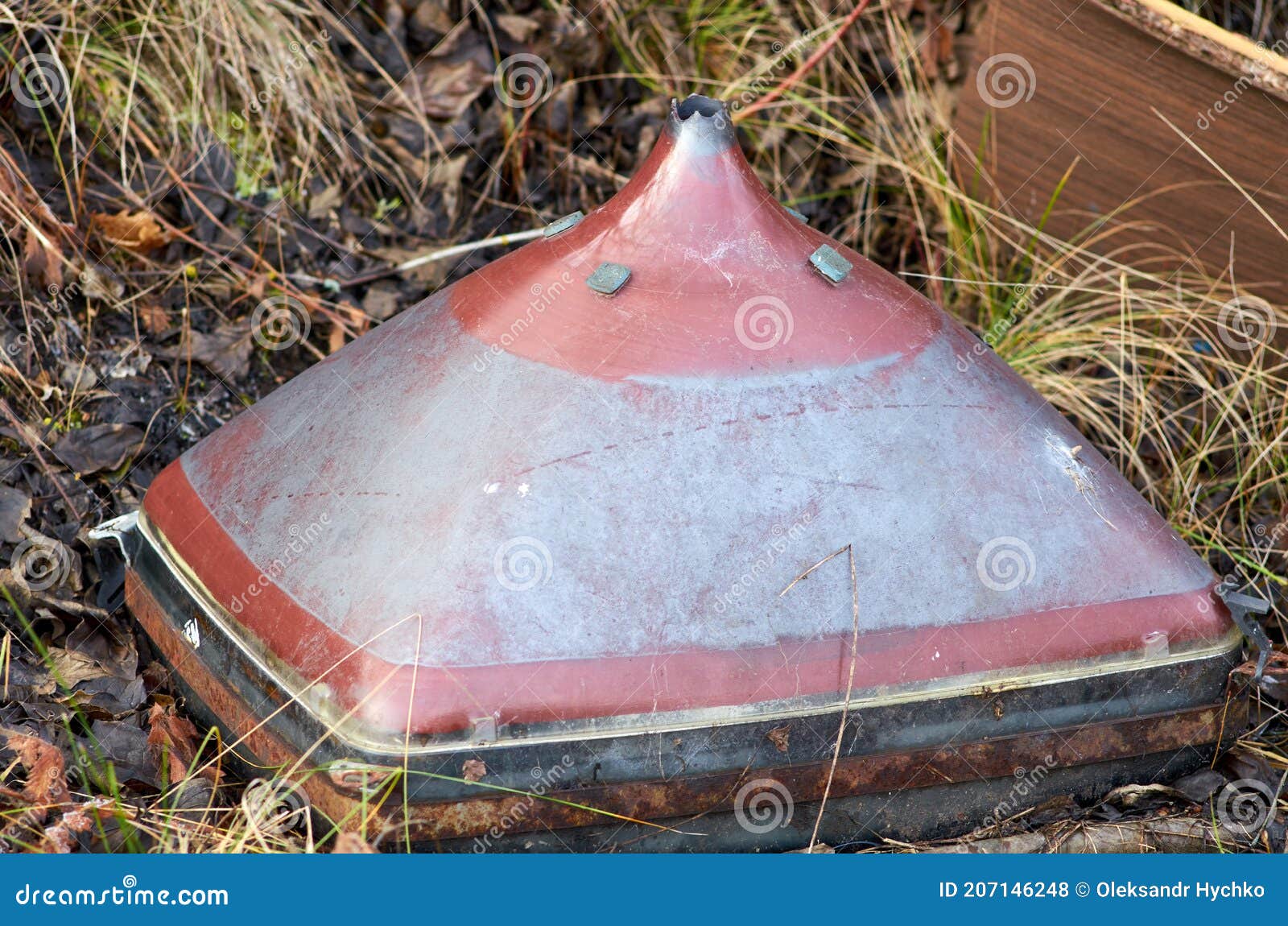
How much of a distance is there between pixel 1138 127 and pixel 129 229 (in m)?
2.20

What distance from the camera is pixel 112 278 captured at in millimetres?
2676

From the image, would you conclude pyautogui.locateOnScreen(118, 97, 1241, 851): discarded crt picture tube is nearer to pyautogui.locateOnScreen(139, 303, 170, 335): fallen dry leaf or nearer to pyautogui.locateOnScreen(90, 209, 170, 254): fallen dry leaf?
pyautogui.locateOnScreen(139, 303, 170, 335): fallen dry leaf

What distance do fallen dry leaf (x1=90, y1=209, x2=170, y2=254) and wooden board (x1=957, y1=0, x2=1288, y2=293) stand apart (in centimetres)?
189

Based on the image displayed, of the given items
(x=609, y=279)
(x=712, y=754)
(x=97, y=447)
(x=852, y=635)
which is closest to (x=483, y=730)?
(x=712, y=754)

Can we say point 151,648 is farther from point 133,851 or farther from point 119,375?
point 119,375

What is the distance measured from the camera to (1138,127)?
8.44 feet

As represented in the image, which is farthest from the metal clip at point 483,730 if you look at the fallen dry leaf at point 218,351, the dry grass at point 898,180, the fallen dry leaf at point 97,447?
the dry grass at point 898,180

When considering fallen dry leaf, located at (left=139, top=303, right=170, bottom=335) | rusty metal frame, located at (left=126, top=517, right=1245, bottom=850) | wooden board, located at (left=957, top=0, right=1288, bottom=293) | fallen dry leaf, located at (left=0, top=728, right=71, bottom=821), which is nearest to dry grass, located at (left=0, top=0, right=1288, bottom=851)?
wooden board, located at (left=957, top=0, right=1288, bottom=293)

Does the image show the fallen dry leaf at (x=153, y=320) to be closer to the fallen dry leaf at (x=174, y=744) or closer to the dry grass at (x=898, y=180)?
the dry grass at (x=898, y=180)

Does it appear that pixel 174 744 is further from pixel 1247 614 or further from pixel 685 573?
pixel 1247 614

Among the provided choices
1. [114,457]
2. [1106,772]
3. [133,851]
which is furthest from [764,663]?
[114,457]

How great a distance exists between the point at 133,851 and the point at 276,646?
14.0 inches

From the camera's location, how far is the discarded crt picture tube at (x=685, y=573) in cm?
157

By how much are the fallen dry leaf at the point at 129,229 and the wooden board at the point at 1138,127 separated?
1.89 m
